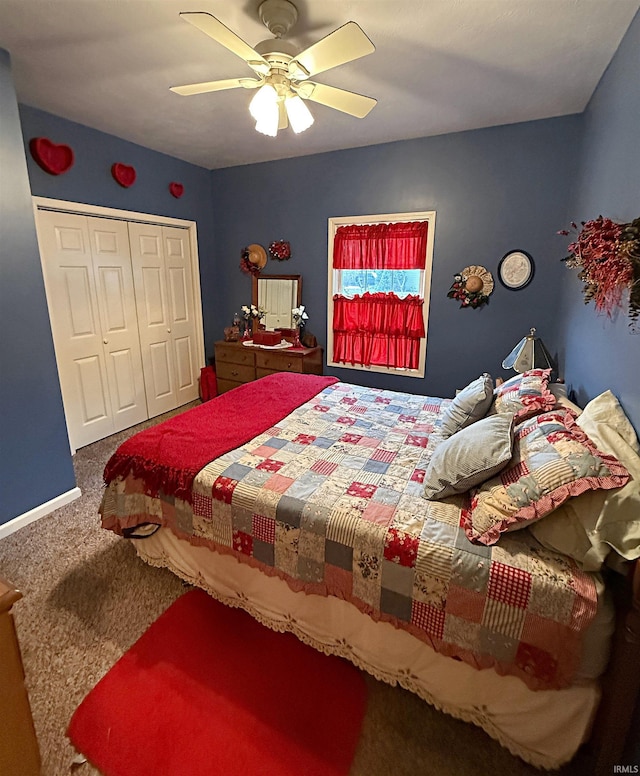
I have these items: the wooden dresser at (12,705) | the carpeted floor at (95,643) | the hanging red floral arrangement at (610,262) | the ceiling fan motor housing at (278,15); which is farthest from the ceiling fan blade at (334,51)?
the carpeted floor at (95,643)

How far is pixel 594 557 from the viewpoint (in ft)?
3.64

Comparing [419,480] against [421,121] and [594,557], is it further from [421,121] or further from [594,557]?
[421,121]

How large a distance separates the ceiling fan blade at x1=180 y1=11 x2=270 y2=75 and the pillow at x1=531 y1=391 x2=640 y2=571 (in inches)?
80.6

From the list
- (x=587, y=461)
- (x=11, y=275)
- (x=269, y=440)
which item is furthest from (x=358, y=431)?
(x=11, y=275)

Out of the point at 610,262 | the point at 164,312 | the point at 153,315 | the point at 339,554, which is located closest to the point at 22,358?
the point at 153,315

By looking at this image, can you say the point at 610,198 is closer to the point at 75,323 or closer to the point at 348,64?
the point at 348,64

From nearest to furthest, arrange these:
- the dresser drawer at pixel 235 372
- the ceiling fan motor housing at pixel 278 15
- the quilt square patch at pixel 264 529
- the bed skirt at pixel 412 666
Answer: the bed skirt at pixel 412 666
the quilt square patch at pixel 264 529
the ceiling fan motor housing at pixel 278 15
the dresser drawer at pixel 235 372

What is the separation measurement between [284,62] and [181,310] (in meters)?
2.97

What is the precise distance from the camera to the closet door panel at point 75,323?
301cm

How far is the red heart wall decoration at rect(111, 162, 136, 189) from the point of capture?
325 centimetres

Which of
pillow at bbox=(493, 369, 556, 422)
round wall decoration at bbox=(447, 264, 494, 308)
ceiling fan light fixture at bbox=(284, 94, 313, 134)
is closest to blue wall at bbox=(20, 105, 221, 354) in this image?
ceiling fan light fixture at bbox=(284, 94, 313, 134)

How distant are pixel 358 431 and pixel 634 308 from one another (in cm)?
134

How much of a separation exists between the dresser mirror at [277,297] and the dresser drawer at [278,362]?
477 mm

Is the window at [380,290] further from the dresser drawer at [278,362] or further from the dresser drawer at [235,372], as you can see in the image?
the dresser drawer at [235,372]
